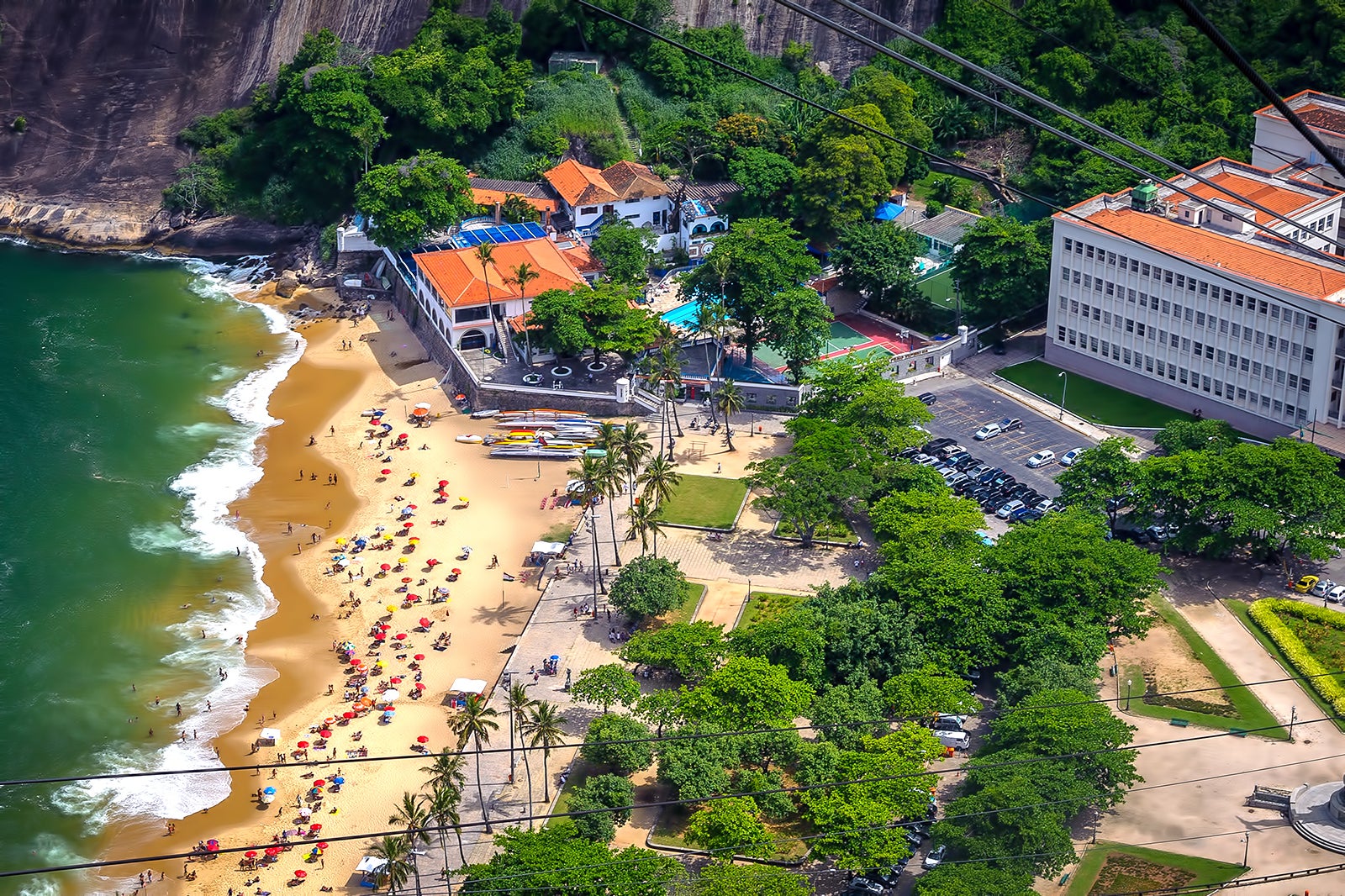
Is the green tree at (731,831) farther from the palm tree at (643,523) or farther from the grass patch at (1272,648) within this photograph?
the grass patch at (1272,648)

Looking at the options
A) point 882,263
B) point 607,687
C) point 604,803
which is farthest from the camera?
point 882,263

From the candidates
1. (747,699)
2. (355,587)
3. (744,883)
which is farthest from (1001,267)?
(744,883)

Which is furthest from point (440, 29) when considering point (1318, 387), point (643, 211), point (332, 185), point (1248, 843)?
point (1248, 843)

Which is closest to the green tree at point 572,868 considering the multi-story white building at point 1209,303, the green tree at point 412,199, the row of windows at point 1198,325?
the multi-story white building at point 1209,303

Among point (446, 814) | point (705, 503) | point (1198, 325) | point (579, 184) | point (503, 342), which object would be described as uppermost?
point (579, 184)

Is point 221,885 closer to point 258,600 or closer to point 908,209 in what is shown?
point 258,600

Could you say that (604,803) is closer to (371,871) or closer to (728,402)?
(371,871)
